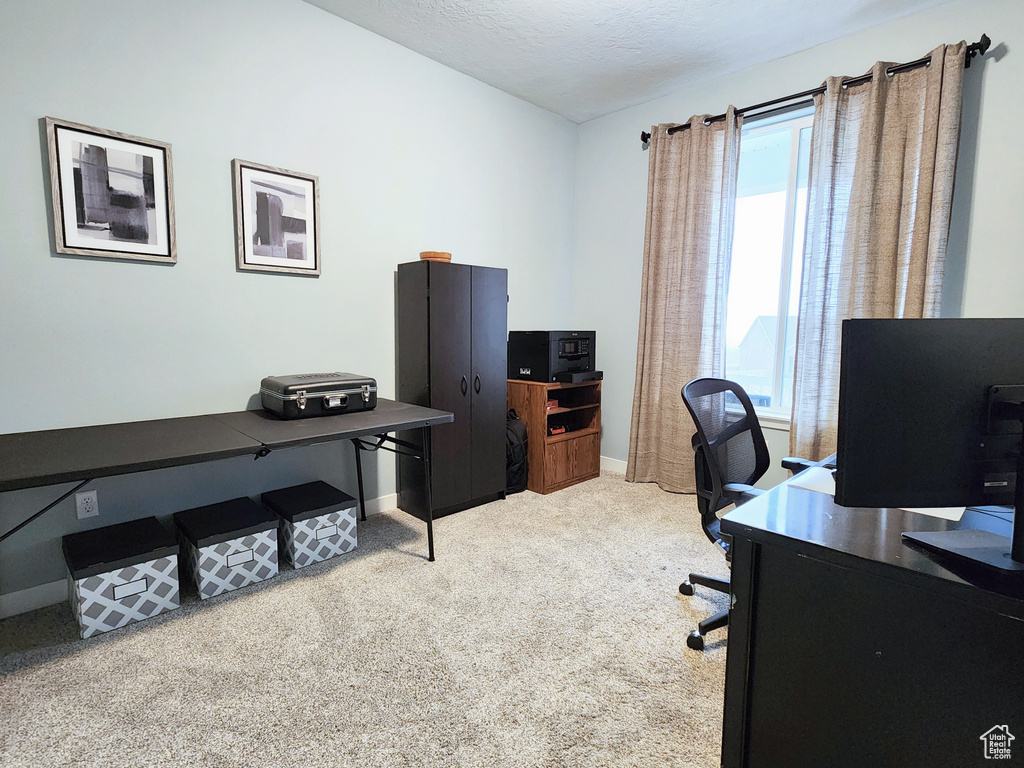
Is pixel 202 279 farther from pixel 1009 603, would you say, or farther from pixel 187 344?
pixel 1009 603

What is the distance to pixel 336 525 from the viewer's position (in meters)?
2.59

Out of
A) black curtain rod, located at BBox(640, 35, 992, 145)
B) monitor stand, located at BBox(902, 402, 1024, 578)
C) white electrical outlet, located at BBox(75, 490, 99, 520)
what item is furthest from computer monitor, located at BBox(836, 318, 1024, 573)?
white electrical outlet, located at BBox(75, 490, 99, 520)

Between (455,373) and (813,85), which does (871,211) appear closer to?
(813,85)

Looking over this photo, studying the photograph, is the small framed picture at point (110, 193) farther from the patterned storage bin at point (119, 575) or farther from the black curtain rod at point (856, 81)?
the black curtain rod at point (856, 81)

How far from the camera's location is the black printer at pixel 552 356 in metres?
3.64

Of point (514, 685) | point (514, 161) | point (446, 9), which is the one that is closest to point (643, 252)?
point (514, 161)

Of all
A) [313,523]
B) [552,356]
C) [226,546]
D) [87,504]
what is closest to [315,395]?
[313,523]

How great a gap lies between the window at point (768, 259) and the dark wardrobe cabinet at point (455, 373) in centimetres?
165

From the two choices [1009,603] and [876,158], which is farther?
[876,158]

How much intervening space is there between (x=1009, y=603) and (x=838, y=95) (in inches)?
117

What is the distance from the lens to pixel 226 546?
7.28 ft

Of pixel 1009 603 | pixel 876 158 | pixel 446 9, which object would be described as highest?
pixel 446 9

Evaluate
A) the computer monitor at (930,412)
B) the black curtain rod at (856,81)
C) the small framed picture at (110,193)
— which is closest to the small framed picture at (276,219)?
the small framed picture at (110,193)

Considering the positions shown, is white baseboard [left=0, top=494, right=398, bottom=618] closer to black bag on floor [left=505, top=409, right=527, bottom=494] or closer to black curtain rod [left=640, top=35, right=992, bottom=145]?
black bag on floor [left=505, top=409, right=527, bottom=494]
